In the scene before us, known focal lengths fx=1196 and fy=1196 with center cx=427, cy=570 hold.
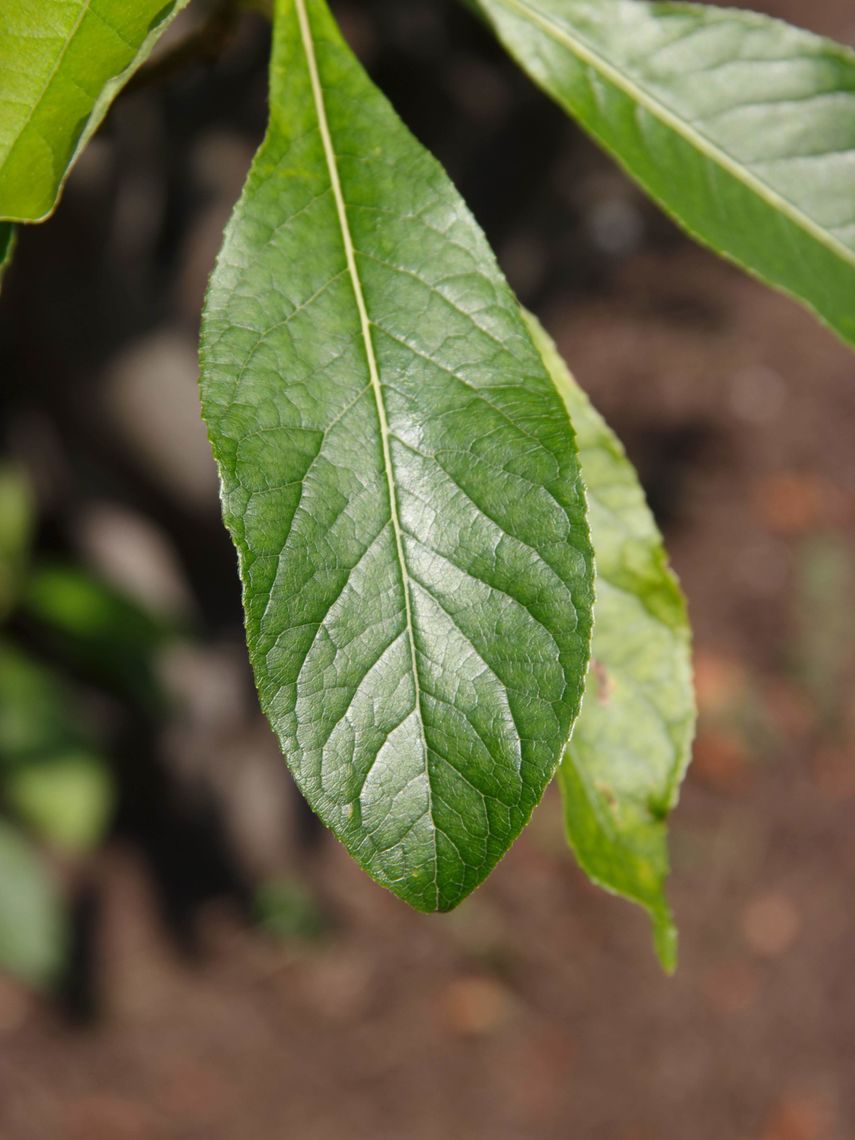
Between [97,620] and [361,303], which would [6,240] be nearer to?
[361,303]

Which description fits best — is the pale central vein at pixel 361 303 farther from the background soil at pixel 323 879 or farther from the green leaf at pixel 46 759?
the green leaf at pixel 46 759

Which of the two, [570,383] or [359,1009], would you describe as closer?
[570,383]

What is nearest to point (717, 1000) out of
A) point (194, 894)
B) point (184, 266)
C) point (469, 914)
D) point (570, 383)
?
point (469, 914)

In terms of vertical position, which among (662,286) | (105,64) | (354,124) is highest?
(105,64)

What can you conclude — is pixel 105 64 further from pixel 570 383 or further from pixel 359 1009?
pixel 359 1009

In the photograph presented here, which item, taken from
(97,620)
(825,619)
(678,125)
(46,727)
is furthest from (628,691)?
(825,619)

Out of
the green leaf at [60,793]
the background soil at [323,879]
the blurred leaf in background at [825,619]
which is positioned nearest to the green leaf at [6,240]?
the background soil at [323,879]

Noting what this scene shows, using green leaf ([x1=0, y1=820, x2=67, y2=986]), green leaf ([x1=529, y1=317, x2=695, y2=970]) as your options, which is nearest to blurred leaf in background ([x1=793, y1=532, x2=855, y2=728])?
green leaf ([x1=0, y1=820, x2=67, y2=986])

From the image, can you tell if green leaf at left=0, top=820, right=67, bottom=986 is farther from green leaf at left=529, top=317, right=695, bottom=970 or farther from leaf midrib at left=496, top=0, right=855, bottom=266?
leaf midrib at left=496, top=0, right=855, bottom=266
